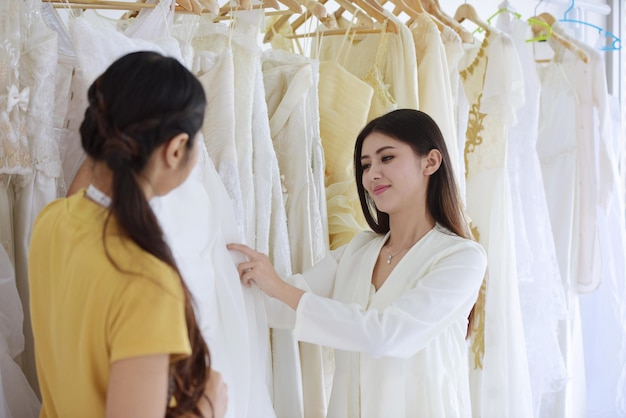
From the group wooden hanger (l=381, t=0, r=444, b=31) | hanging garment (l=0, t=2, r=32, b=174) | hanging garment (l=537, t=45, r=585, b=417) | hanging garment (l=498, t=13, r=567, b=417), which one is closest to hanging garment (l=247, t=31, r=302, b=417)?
hanging garment (l=0, t=2, r=32, b=174)

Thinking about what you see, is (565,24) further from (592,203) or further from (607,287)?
(607,287)

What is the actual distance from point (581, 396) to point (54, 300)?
6.58 ft

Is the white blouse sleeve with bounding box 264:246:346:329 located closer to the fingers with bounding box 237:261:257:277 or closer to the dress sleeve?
the fingers with bounding box 237:261:257:277

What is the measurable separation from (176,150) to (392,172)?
2.45ft

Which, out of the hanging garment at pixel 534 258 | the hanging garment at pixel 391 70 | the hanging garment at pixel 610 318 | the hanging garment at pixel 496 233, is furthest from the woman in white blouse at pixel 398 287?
the hanging garment at pixel 610 318

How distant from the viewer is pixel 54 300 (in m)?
0.93

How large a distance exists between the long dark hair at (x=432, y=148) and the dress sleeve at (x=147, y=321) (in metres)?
0.83

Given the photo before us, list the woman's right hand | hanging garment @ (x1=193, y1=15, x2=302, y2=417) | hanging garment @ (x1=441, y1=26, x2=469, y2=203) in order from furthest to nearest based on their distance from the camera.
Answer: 1. hanging garment @ (x1=441, y1=26, x2=469, y2=203)
2. hanging garment @ (x1=193, y1=15, x2=302, y2=417)
3. the woman's right hand

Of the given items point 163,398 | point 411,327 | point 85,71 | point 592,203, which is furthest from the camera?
point 592,203

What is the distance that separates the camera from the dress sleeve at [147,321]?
84 centimetres

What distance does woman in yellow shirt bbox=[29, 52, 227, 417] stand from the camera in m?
0.85

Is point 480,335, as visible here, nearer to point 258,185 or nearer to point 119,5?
point 258,185

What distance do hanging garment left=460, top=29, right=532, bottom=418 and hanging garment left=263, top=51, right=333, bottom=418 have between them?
519 mm

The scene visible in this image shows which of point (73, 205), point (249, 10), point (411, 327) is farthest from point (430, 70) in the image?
point (73, 205)
